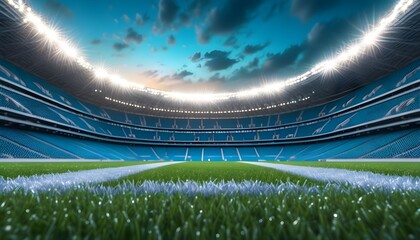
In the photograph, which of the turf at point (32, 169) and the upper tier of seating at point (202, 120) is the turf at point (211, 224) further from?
the upper tier of seating at point (202, 120)

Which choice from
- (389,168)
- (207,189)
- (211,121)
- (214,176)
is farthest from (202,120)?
(207,189)

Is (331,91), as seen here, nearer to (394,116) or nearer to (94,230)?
(394,116)

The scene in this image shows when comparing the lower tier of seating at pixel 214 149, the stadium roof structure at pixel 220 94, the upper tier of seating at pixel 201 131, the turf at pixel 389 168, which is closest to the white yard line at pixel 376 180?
the turf at pixel 389 168

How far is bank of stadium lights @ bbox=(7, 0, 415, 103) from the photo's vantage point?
22481mm

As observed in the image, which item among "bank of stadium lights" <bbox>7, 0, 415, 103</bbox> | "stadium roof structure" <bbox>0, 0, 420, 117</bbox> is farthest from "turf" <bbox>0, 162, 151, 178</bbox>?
"bank of stadium lights" <bbox>7, 0, 415, 103</bbox>

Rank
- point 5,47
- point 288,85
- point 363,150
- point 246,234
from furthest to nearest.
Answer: point 288,85 < point 363,150 < point 5,47 < point 246,234

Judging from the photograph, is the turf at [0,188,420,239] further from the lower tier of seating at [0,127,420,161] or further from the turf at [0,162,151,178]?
the lower tier of seating at [0,127,420,161]

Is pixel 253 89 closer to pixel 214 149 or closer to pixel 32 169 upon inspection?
pixel 214 149

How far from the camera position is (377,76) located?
34.6 meters

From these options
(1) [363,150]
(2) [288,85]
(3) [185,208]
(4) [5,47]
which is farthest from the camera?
(2) [288,85]

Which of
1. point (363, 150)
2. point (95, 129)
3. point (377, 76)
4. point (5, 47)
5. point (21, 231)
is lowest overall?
point (21, 231)

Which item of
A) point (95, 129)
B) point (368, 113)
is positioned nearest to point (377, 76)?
point (368, 113)

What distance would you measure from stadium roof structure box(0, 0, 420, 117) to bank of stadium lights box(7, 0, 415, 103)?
108 millimetres

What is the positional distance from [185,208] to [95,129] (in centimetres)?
4515
